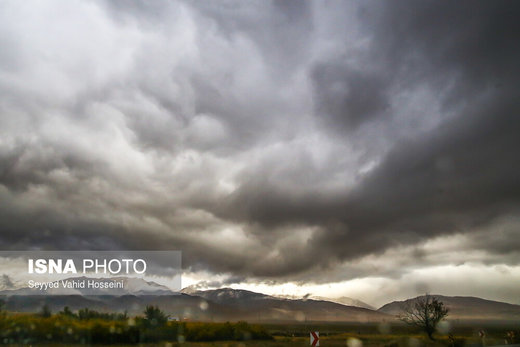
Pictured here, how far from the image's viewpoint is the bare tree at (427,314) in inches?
2475

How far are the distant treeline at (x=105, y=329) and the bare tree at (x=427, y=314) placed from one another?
788 inches

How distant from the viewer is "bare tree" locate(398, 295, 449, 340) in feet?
206

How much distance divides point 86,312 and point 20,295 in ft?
26.2

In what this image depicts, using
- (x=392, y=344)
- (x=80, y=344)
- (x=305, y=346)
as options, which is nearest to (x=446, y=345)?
(x=392, y=344)

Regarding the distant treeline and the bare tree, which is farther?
the bare tree

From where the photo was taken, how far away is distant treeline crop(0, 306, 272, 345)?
44.2 metres

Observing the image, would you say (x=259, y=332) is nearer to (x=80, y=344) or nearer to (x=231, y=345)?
(x=231, y=345)

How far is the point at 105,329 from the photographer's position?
1870 inches

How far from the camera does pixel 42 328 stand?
4522 cm

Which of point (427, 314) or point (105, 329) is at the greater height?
point (105, 329)

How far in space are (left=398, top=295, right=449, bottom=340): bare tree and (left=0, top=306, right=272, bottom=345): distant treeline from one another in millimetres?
20014

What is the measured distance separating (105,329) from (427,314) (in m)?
39.7

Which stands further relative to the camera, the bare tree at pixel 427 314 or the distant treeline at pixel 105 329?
the bare tree at pixel 427 314

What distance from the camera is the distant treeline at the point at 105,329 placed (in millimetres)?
44156
